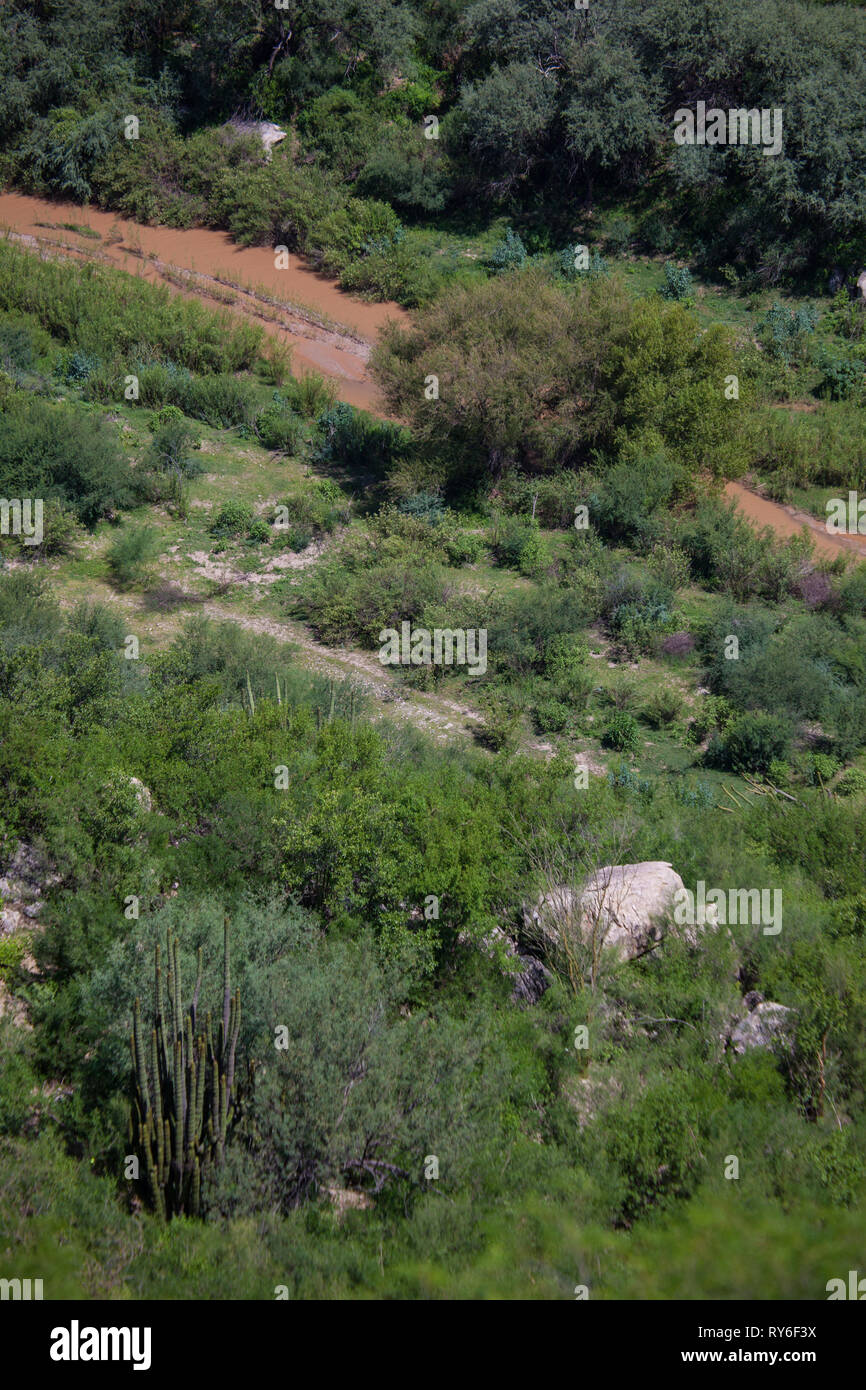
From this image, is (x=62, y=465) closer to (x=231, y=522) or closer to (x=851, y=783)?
(x=231, y=522)

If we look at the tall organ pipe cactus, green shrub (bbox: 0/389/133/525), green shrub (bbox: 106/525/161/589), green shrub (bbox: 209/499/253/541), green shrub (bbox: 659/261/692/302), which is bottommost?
the tall organ pipe cactus

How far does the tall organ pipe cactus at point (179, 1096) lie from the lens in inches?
318

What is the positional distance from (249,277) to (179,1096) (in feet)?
90.6

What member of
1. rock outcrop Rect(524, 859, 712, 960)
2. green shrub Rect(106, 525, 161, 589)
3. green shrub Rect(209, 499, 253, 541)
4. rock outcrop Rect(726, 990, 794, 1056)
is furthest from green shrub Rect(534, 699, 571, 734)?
green shrub Rect(106, 525, 161, 589)

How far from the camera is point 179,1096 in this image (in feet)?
26.6

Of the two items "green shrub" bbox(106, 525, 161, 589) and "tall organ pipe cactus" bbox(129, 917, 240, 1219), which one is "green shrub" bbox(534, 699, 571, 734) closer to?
"green shrub" bbox(106, 525, 161, 589)

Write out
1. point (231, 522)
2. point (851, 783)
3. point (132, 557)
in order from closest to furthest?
1. point (851, 783)
2. point (132, 557)
3. point (231, 522)

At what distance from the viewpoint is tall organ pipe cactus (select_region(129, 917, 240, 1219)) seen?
8.09 m

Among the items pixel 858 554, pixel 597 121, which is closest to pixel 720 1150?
pixel 858 554

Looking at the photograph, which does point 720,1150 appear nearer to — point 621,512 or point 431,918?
point 431,918

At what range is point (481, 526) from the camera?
21578mm

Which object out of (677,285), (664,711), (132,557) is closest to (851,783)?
(664,711)

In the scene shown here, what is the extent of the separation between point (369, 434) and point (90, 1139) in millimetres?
17905

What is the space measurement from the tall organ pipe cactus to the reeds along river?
743 inches
